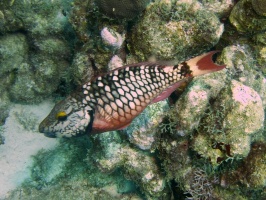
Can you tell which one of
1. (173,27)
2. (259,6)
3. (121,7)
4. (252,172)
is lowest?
(252,172)

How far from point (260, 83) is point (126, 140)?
2.91 meters

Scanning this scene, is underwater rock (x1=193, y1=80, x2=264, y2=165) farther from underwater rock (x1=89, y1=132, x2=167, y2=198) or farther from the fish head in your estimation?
the fish head

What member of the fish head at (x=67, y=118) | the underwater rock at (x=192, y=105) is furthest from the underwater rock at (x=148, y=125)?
the fish head at (x=67, y=118)

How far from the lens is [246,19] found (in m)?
4.94

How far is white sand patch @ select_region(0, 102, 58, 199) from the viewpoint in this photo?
6059 mm

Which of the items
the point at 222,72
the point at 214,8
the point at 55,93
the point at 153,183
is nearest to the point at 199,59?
the point at 222,72

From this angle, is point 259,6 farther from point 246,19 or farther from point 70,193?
point 70,193

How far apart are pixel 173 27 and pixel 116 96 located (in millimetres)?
1946

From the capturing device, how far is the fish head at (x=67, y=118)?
3.40 m

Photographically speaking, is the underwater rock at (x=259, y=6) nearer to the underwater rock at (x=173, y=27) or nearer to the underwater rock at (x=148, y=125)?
the underwater rock at (x=173, y=27)

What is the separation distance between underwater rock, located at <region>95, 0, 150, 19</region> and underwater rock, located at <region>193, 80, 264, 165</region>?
1.95 m

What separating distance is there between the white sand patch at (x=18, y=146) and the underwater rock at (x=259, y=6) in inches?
196

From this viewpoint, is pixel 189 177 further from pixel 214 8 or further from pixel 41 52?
pixel 41 52

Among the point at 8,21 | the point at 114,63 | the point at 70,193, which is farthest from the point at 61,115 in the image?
the point at 8,21
